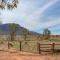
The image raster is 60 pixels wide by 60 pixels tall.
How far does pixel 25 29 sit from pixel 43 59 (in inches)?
2089

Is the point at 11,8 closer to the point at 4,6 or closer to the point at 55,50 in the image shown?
the point at 4,6

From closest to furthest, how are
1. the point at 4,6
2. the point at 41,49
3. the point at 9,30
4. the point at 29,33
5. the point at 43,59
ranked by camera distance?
the point at 4,6
the point at 43,59
the point at 41,49
the point at 9,30
the point at 29,33

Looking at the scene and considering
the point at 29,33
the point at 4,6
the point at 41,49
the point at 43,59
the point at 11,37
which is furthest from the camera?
the point at 29,33

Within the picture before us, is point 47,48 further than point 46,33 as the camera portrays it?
No

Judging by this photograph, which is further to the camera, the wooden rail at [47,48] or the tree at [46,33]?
the tree at [46,33]

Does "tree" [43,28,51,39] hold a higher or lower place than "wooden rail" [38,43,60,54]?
higher

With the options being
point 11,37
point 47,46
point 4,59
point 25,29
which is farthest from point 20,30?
point 4,59

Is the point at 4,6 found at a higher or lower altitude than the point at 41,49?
higher

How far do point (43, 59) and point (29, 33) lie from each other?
52.5 meters

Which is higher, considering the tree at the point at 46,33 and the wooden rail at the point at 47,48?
the tree at the point at 46,33

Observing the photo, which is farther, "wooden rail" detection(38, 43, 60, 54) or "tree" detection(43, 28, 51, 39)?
"tree" detection(43, 28, 51, 39)

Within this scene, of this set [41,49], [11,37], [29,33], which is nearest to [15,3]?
[41,49]

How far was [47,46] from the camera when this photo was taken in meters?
33.1

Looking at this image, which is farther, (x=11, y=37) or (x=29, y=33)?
(x=29, y=33)
